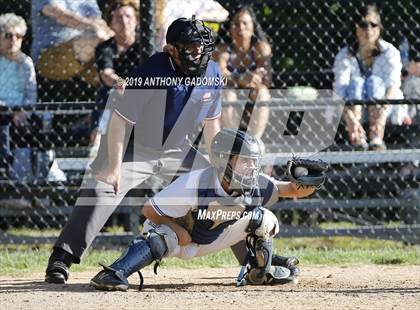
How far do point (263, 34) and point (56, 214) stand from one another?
7.51ft

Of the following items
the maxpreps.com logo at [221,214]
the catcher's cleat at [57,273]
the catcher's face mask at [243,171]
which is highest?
the catcher's face mask at [243,171]

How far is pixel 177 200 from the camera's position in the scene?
204 inches

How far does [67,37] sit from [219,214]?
331 cm

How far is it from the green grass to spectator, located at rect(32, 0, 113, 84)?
1514mm

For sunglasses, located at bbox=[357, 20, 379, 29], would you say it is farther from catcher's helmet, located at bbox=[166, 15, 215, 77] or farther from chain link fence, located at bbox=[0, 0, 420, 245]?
catcher's helmet, located at bbox=[166, 15, 215, 77]

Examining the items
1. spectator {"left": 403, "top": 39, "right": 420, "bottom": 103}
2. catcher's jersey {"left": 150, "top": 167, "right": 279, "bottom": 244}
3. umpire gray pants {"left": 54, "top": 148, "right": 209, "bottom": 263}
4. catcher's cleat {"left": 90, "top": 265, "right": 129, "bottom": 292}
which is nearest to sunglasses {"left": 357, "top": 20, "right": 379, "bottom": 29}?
spectator {"left": 403, "top": 39, "right": 420, "bottom": 103}

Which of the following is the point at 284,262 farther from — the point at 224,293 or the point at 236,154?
the point at 236,154

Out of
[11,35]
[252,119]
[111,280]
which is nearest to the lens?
[111,280]

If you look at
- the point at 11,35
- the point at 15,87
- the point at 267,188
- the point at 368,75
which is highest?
the point at 267,188

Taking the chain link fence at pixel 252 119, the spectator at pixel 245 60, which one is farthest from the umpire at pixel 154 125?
the spectator at pixel 245 60

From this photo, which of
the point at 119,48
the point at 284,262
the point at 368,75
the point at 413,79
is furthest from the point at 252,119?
the point at 284,262

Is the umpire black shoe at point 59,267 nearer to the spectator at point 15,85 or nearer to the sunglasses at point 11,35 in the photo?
the spectator at point 15,85

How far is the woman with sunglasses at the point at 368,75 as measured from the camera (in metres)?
7.83

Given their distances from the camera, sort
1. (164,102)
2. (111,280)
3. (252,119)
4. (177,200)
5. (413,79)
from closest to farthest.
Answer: (111,280)
(177,200)
(164,102)
(252,119)
(413,79)
